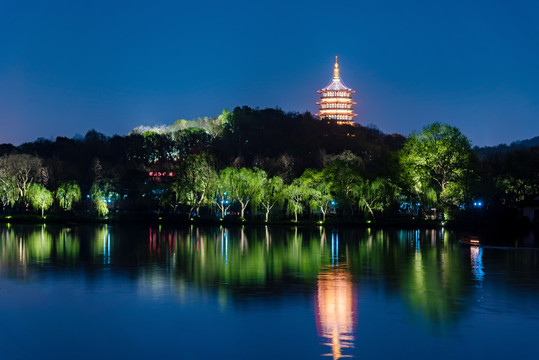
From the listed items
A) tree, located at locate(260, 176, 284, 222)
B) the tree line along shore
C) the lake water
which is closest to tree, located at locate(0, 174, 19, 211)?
the tree line along shore

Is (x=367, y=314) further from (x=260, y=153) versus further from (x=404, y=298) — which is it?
(x=260, y=153)

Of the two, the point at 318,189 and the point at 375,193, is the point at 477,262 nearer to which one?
the point at 375,193

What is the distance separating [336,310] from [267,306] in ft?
5.45

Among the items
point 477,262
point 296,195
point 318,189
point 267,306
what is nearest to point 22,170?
point 296,195

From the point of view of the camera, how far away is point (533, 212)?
5897cm

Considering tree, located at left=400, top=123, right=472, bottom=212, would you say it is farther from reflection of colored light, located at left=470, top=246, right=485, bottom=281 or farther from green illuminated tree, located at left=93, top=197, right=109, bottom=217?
green illuminated tree, located at left=93, top=197, right=109, bottom=217

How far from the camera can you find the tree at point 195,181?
65688 millimetres

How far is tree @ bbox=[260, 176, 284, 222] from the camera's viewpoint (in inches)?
2466

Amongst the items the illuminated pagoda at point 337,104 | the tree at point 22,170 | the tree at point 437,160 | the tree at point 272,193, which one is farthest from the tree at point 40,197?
the illuminated pagoda at point 337,104

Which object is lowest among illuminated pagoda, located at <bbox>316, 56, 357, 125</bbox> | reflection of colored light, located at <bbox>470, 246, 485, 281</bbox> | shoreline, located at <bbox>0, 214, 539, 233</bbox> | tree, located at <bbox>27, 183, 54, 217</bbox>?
reflection of colored light, located at <bbox>470, 246, 485, 281</bbox>

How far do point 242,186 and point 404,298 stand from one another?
150 feet

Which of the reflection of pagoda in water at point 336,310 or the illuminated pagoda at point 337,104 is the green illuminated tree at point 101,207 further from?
the illuminated pagoda at point 337,104

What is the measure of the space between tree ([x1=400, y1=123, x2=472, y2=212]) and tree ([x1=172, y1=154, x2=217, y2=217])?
703 inches

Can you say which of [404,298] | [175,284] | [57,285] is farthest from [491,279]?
[57,285]
